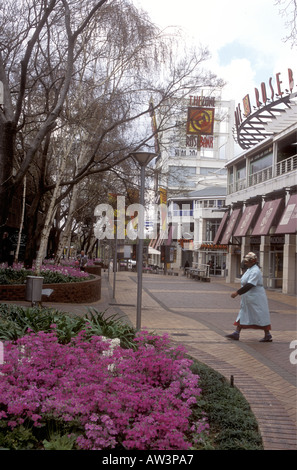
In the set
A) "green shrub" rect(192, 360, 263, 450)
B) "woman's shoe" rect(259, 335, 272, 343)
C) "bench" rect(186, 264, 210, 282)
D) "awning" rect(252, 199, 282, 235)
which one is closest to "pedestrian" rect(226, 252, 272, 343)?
"woman's shoe" rect(259, 335, 272, 343)

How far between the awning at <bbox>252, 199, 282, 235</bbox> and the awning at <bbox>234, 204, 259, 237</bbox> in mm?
2007

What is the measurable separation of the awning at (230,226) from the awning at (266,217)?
6140mm

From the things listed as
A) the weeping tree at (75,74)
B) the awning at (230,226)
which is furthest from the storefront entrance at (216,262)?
the weeping tree at (75,74)

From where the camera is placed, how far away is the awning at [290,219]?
2403 cm

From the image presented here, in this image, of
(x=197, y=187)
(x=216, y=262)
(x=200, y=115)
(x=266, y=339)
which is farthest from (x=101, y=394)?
(x=197, y=187)

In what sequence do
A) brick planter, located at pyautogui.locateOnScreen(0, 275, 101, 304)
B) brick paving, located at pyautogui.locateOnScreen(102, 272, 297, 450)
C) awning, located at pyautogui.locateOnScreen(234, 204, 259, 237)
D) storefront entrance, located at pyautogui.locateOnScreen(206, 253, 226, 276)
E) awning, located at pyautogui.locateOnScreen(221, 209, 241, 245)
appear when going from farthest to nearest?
storefront entrance, located at pyautogui.locateOnScreen(206, 253, 226, 276)
awning, located at pyautogui.locateOnScreen(221, 209, 241, 245)
awning, located at pyautogui.locateOnScreen(234, 204, 259, 237)
brick planter, located at pyautogui.locateOnScreen(0, 275, 101, 304)
brick paving, located at pyautogui.locateOnScreen(102, 272, 297, 450)

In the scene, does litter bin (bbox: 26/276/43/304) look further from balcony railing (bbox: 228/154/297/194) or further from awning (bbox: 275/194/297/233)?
balcony railing (bbox: 228/154/297/194)

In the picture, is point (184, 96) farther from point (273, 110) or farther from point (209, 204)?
point (209, 204)

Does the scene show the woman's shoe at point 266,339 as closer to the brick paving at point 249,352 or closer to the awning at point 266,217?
the brick paving at point 249,352

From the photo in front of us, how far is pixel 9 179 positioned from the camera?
11.2m

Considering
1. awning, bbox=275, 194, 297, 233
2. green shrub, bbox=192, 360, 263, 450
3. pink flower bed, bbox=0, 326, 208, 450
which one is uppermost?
awning, bbox=275, 194, 297, 233

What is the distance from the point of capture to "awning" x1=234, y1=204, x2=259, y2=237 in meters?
31.8

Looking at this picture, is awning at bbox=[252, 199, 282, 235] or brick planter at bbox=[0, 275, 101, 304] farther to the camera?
awning at bbox=[252, 199, 282, 235]

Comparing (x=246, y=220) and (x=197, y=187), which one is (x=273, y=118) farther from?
(x=197, y=187)
